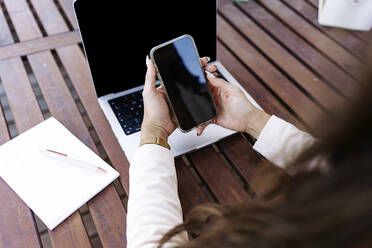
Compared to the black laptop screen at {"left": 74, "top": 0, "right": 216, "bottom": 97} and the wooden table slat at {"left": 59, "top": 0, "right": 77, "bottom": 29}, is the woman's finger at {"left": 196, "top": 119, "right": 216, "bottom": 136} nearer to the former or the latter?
the black laptop screen at {"left": 74, "top": 0, "right": 216, "bottom": 97}

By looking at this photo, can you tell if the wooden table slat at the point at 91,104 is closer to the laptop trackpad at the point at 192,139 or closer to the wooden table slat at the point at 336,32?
the laptop trackpad at the point at 192,139

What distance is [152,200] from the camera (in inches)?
24.4

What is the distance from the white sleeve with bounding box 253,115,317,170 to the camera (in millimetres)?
723

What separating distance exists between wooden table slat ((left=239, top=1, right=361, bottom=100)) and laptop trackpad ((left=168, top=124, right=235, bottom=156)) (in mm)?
377

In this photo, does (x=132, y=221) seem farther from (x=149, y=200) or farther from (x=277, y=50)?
(x=277, y=50)

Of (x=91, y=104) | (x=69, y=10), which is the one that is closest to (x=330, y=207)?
(x=91, y=104)

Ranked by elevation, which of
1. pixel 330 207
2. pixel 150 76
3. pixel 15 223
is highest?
pixel 330 207

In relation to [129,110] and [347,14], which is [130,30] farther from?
[347,14]

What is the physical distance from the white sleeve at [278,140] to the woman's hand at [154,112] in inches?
8.6

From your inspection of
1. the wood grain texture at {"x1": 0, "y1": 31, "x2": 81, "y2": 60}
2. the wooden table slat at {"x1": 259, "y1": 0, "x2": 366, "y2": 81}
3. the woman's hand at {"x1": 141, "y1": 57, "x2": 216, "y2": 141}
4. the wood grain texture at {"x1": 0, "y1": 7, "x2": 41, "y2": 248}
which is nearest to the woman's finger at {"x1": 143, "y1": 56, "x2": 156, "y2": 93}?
the woman's hand at {"x1": 141, "y1": 57, "x2": 216, "y2": 141}

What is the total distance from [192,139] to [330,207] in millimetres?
569

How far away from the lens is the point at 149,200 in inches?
24.5

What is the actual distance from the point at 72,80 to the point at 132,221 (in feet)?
1.76

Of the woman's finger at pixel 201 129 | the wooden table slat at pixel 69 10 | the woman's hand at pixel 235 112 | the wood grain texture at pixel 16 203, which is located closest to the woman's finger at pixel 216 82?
the woman's hand at pixel 235 112
